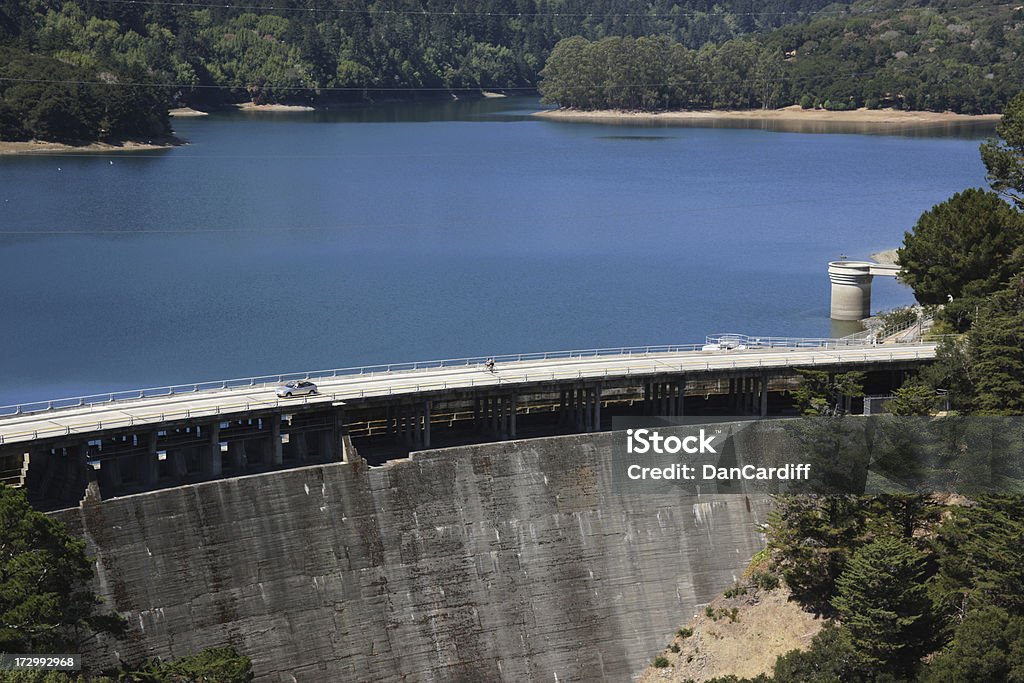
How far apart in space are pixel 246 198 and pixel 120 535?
84.6 metres

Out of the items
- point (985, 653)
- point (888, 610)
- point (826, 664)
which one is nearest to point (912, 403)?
point (888, 610)

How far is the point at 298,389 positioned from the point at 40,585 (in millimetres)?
15055

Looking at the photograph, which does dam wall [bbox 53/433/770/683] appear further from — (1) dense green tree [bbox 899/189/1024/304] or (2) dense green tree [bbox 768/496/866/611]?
(1) dense green tree [bbox 899/189/1024/304]

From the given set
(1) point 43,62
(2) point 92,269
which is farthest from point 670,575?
(1) point 43,62

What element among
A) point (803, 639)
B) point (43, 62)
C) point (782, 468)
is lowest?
point (803, 639)

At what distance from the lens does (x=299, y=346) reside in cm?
7844

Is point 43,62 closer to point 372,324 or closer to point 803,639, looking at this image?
point 372,324

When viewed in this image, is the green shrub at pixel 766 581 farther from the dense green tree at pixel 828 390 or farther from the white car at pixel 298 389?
the white car at pixel 298 389

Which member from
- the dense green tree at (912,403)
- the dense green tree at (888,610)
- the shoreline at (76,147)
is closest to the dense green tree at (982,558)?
the dense green tree at (888,610)

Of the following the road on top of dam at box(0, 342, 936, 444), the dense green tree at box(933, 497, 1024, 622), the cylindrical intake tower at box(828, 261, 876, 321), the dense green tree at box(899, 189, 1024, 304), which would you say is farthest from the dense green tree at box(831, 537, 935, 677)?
the cylindrical intake tower at box(828, 261, 876, 321)

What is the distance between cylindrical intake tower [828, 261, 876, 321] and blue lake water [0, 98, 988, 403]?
139cm

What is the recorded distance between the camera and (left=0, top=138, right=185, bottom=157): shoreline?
148125 mm

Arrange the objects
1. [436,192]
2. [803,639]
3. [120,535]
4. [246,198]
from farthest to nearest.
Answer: [436,192], [246,198], [803,639], [120,535]

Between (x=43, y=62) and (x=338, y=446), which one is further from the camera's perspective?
(x=43, y=62)
